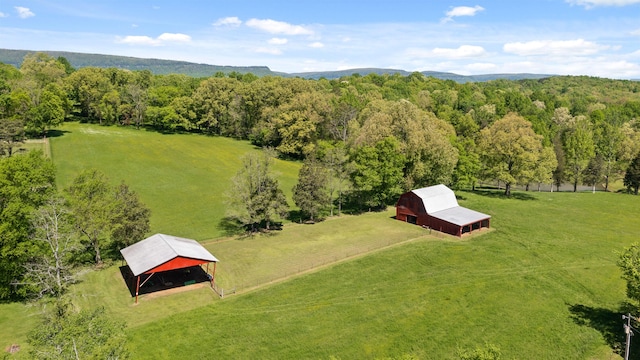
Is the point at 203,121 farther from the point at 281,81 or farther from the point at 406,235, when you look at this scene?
the point at 406,235

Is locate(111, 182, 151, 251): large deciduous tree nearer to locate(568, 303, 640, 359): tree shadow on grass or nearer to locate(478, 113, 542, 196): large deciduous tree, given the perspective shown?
locate(568, 303, 640, 359): tree shadow on grass

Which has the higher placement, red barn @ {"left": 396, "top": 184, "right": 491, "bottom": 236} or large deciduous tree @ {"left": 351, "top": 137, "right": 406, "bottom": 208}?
large deciduous tree @ {"left": 351, "top": 137, "right": 406, "bottom": 208}

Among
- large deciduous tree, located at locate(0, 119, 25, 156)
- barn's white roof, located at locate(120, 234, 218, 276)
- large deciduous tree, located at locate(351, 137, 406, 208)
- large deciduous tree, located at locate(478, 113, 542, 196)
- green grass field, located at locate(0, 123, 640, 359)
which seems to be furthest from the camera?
large deciduous tree, located at locate(478, 113, 542, 196)

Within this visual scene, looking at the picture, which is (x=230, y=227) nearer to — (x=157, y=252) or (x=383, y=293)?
(x=157, y=252)

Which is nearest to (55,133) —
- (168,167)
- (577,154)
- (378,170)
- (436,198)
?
(168,167)

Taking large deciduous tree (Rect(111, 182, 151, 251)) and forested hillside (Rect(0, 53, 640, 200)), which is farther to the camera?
forested hillside (Rect(0, 53, 640, 200))

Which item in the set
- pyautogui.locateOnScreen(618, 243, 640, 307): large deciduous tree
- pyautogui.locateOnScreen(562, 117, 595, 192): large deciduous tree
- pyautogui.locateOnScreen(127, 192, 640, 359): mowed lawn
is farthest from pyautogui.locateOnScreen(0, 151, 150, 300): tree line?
pyautogui.locateOnScreen(562, 117, 595, 192): large deciduous tree

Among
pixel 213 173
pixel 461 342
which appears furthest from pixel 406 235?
pixel 213 173
